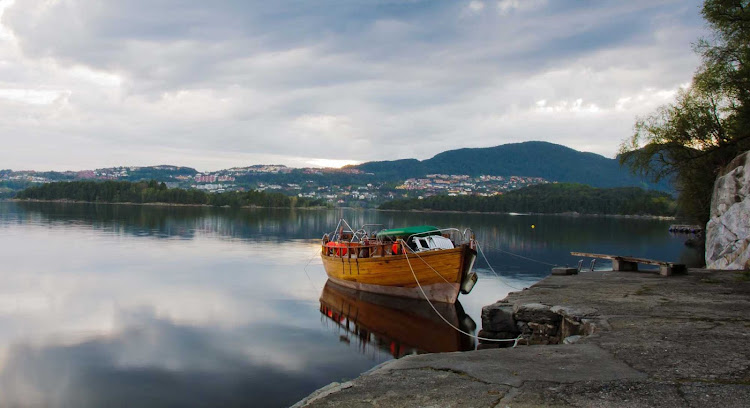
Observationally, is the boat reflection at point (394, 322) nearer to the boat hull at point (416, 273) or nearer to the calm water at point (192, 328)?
the calm water at point (192, 328)

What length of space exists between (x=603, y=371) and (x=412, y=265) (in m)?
17.3

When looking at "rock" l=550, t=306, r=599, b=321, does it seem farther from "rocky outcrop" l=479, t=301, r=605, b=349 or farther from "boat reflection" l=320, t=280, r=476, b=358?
"boat reflection" l=320, t=280, r=476, b=358

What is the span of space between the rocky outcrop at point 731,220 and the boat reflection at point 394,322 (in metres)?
12.5

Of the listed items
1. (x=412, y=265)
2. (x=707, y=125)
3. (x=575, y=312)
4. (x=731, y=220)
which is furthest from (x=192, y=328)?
(x=707, y=125)

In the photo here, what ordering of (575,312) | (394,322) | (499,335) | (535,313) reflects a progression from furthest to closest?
(394,322) → (499,335) → (535,313) → (575,312)

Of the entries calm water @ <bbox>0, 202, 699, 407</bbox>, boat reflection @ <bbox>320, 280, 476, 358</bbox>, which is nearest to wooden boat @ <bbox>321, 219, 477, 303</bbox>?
boat reflection @ <bbox>320, 280, 476, 358</bbox>

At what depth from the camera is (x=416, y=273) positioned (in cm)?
2486

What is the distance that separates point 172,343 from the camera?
17.5 meters

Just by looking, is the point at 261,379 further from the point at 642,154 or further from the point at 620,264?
the point at 642,154

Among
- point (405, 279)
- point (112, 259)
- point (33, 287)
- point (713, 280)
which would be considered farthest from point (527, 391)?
point (112, 259)

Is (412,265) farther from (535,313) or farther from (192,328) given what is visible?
(535,313)

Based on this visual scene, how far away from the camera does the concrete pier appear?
21.2 feet

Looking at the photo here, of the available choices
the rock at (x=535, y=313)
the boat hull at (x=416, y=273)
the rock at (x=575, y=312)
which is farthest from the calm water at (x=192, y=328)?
the rock at (x=575, y=312)

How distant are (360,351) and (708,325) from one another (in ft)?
34.1
